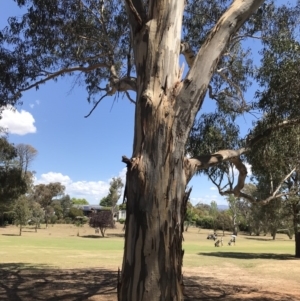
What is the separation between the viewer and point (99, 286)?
36.6ft

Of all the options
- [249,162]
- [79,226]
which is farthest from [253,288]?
[79,226]

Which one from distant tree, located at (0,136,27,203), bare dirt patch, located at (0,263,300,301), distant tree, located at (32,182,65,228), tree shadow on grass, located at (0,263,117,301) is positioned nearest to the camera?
tree shadow on grass, located at (0,263,117,301)

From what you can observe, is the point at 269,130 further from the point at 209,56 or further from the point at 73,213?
the point at 73,213

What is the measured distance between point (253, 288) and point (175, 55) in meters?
8.89

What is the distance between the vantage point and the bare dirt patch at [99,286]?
9648 mm

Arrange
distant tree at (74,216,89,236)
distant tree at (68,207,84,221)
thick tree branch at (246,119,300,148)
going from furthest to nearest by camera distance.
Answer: distant tree at (68,207,84,221)
distant tree at (74,216,89,236)
thick tree branch at (246,119,300,148)

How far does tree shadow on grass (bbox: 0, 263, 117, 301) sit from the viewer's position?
9422mm

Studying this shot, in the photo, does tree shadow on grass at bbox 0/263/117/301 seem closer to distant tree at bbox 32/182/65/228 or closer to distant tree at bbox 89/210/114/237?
distant tree at bbox 89/210/114/237

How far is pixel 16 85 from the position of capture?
1073 cm

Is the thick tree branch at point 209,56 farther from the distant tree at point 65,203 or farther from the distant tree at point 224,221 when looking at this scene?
the distant tree at point 65,203

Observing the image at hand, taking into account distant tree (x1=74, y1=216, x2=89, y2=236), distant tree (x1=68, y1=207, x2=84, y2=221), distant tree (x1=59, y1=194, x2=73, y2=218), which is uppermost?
distant tree (x1=59, y1=194, x2=73, y2=218)

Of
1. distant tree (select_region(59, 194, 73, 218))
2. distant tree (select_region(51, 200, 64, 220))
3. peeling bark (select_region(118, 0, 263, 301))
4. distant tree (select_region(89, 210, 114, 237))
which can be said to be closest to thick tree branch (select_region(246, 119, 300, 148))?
peeling bark (select_region(118, 0, 263, 301))

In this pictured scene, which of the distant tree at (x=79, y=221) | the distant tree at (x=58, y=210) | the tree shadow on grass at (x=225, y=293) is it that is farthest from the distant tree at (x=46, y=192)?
the tree shadow on grass at (x=225, y=293)

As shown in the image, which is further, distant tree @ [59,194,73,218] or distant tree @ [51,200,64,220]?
distant tree @ [59,194,73,218]
